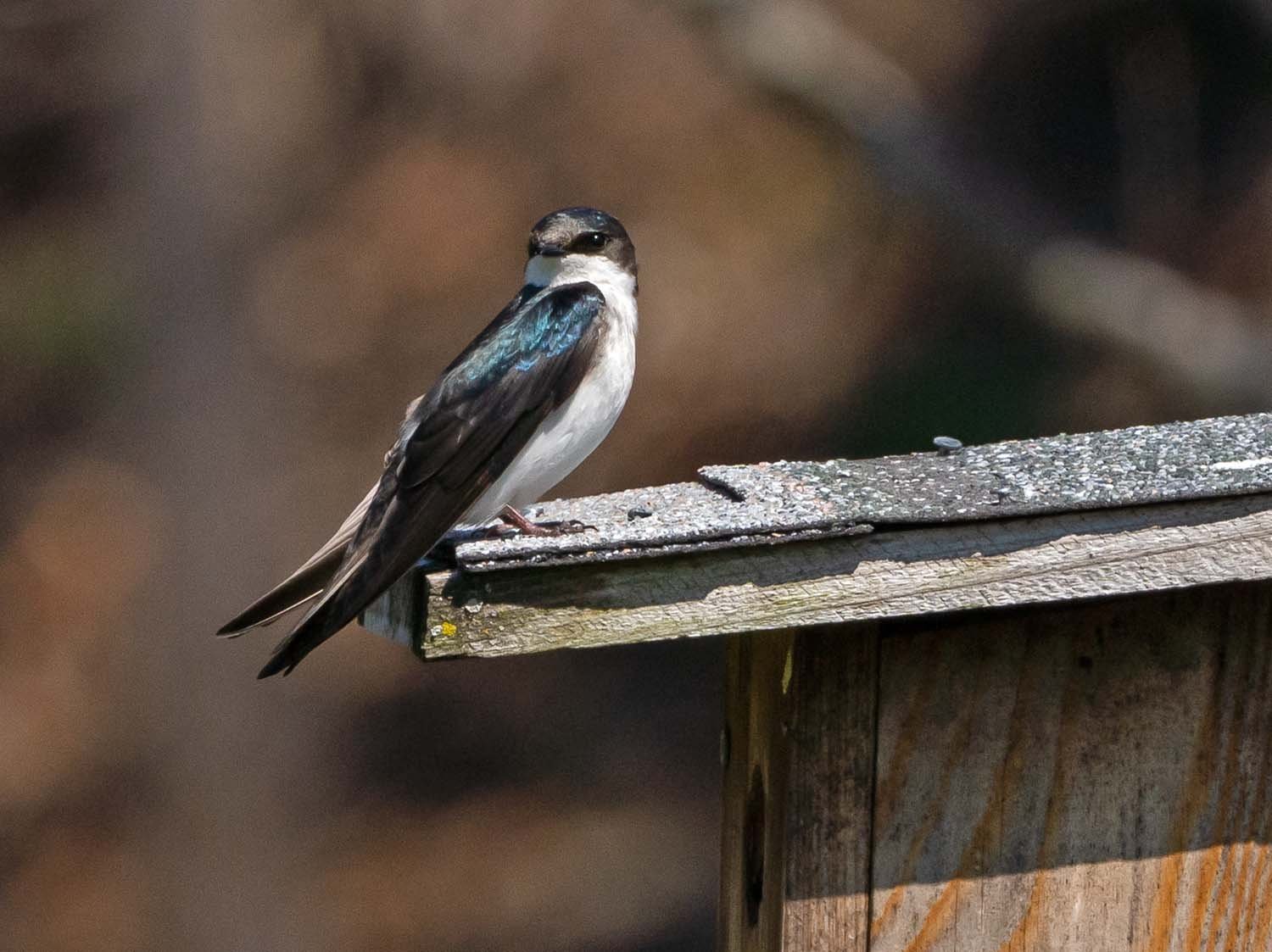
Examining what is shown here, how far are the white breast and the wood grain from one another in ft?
2.35

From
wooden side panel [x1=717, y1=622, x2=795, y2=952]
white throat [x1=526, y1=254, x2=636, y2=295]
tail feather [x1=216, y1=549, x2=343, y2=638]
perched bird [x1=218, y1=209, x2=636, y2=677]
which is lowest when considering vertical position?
wooden side panel [x1=717, y1=622, x2=795, y2=952]

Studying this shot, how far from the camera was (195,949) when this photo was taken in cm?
594

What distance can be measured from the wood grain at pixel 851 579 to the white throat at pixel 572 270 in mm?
1502

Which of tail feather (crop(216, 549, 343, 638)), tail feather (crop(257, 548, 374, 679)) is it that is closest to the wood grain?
tail feather (crop(257, 548, 374, 679))

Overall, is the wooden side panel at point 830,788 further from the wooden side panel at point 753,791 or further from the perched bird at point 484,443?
the perched bird at point 484,443

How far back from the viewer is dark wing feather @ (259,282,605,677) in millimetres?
2096

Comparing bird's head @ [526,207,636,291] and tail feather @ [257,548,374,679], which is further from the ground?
bird's head @ [526,207,636,291]

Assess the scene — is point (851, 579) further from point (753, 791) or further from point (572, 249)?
point (572, 249)

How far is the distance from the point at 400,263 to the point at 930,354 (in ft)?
6.36

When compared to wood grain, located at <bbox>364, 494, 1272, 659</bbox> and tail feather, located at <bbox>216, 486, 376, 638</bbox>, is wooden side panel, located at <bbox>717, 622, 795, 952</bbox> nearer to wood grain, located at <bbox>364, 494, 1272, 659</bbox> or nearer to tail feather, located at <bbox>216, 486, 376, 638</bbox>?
wood grain, located at <bbox>364, 494, 1272, 659</bbox>

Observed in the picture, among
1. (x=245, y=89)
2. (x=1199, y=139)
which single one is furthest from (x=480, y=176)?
(x=1199, y=139)

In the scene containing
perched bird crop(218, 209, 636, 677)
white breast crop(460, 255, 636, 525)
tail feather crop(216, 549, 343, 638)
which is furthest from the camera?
white breast crop(460, 255, 636, 525)

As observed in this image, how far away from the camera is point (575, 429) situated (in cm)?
282

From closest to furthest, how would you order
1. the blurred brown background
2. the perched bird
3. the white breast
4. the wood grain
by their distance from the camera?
the wood grain < the perched bird < the white breast < the blurred brown background
